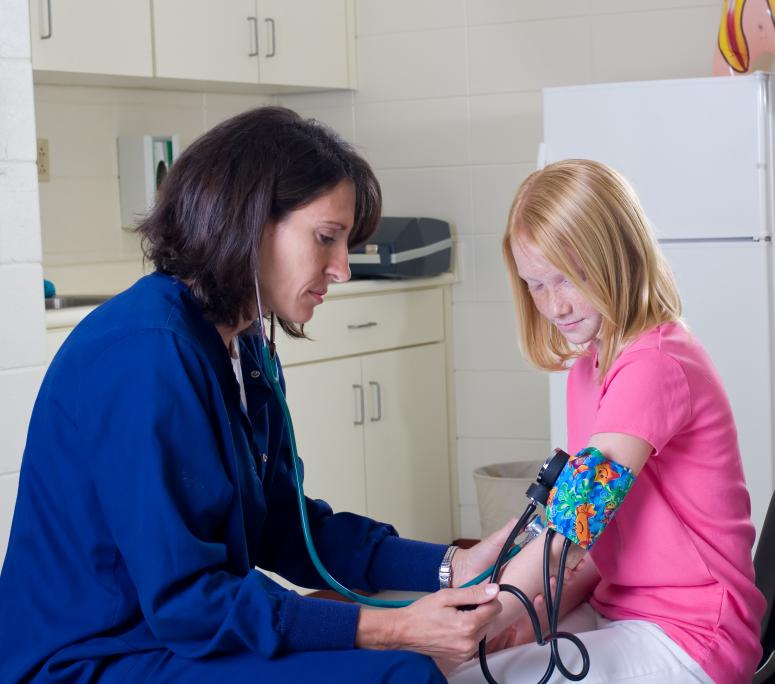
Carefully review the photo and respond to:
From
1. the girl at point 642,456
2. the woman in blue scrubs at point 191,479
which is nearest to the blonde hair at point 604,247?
the girl at point 642,456

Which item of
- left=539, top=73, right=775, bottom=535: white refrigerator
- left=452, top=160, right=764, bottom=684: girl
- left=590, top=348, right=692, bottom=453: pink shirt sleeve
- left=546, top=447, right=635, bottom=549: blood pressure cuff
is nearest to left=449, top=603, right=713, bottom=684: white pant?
left=452, top=160, right=764, bottom=684: girl

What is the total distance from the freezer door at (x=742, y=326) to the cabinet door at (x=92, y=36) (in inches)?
61.7

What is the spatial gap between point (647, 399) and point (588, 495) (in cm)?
15

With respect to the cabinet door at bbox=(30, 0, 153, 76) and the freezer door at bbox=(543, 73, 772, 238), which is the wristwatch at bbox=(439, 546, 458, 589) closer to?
the freezer door at bbox=(543, 73, 772, 238)

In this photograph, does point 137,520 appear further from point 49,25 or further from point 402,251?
point 402,251

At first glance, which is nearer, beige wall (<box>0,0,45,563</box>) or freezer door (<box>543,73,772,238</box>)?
beige wall (<box>0,0,45,563</box>)

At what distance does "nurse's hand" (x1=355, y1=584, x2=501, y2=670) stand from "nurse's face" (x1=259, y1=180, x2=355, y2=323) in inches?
→ 17.0

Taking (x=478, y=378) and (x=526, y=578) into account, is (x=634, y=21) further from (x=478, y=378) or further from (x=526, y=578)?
(x=526, y=578)

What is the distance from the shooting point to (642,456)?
4.80 feet

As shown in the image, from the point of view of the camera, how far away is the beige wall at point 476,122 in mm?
3816

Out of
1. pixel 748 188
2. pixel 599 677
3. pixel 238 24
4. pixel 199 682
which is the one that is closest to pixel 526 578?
pixel 599 677

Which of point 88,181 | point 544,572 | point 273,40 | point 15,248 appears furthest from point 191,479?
point 273,40

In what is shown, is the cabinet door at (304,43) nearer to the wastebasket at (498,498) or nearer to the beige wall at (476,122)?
the beige wall at (476,122)

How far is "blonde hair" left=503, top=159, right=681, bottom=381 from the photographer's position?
1.56 metres
